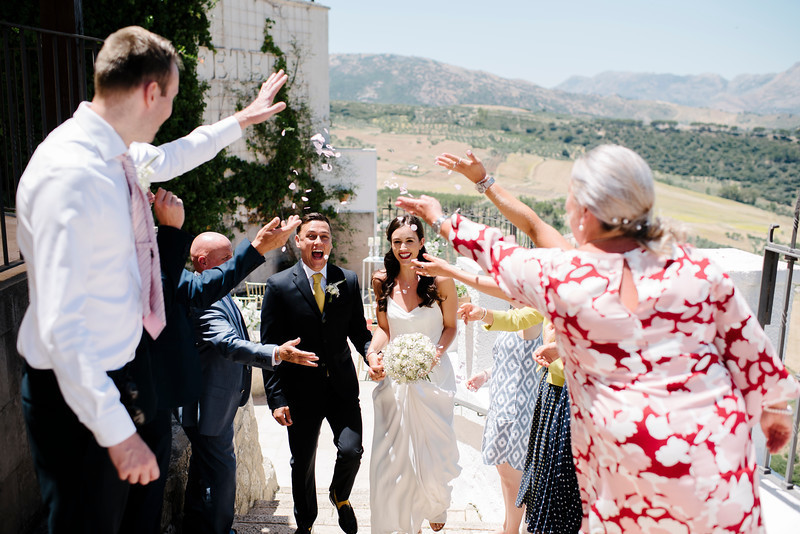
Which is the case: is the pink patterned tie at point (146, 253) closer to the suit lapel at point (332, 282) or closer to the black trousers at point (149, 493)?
the black trousers at point (149, 493)

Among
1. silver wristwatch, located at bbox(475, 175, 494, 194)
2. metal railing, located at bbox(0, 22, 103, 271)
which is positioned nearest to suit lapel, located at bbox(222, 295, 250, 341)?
metal railing, located at bbox(0, 22, 103, 271)

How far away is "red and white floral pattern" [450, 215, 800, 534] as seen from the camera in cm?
187

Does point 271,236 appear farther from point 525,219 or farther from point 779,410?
point 779,410

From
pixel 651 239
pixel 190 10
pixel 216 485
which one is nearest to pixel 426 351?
pixel 216 485

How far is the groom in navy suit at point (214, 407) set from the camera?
10.8ft

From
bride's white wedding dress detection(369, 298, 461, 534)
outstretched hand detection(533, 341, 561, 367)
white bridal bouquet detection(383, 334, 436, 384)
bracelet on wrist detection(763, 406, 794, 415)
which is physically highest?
bracelet on wrist detection(763, 406, 794, 415)

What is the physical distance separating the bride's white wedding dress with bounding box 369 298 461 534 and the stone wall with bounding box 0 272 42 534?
6.22 ft

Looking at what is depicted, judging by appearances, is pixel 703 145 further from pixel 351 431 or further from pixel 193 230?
pixel 351 431

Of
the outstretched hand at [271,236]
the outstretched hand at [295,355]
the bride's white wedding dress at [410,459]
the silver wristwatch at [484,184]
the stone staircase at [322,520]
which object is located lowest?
the stone staircase at [322,520]

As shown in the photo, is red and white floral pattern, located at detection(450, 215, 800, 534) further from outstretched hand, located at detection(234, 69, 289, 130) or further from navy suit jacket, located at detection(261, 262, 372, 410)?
navy suit jacket, located at detection(261, 262, 372, 410)

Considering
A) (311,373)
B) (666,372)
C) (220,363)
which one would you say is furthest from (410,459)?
(666,372)

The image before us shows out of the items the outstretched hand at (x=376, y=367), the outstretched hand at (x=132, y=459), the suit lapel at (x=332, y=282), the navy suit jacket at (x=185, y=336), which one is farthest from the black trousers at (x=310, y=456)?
the outstretched hand at (x=132, y=459)

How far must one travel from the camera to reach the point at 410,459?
3.91 m

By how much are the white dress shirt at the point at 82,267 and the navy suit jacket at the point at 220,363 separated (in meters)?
1.41
